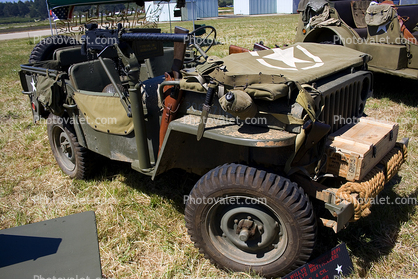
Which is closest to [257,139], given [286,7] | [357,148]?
[357,148]

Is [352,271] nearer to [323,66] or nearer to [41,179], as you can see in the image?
[323,66]

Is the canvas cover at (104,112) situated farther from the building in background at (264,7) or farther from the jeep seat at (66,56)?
the building in background at (264,7)

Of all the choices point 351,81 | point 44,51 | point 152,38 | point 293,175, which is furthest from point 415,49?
point 44,51

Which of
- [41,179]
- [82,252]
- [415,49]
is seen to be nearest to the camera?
[82,252]

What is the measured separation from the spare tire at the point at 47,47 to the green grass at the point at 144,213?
3.88 ft

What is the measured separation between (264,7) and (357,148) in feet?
138

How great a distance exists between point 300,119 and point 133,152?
1602mm

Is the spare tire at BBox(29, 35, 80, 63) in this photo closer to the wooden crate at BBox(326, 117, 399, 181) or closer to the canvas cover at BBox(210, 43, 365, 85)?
the canvas cover at BBox(210, 43, 365, 85)

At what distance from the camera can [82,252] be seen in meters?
1.70

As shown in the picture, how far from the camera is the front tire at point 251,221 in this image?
2.20 metres

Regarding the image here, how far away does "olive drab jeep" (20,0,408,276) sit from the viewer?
7.27ft

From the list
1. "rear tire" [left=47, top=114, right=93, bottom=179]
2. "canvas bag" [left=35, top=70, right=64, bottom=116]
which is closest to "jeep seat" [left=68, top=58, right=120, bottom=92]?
"canvas bag" [left=35, top=70, right=64, bottom=116]

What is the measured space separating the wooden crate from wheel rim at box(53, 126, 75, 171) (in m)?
2.75

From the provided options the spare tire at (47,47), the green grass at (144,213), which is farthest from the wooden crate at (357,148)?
the spare tire at (47,47)
